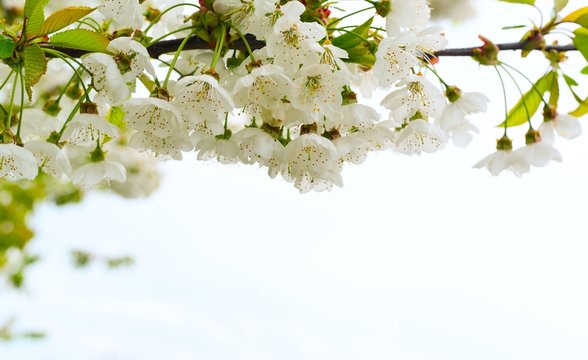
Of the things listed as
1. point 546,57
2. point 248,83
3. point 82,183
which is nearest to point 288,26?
point 248,83

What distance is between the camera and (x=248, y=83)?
669mm

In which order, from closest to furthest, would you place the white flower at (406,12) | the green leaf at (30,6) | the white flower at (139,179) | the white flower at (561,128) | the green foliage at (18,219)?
the green leaf at (30,6) < the white flower at (406,12) < the white flower at (561,128) < the green foliage at (18,219) < the white flower at (139,179)

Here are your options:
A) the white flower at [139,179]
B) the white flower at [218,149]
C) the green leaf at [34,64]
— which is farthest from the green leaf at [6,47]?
the white flower at [139,179]

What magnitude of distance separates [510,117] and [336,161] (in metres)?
0.29

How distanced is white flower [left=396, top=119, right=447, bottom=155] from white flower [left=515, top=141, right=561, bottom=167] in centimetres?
14

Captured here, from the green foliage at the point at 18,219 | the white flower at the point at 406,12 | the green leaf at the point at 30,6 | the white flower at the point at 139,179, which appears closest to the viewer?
the green leaf at the point at 30,6

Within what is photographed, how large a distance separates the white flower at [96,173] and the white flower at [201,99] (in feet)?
0.94

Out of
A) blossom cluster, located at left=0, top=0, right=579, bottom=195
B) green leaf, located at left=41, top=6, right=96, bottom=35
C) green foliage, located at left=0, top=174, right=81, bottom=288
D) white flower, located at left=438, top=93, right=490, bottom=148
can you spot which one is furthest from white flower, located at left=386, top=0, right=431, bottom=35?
green foliage, located at left=0, top=174, right=81, bottom=288

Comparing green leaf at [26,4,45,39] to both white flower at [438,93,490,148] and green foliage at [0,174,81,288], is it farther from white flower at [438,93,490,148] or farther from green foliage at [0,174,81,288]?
green foliage at [0,174,81,288]

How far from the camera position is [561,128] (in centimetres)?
87

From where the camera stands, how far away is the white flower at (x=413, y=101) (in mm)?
731

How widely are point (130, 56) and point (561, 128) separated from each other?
547 millimetres

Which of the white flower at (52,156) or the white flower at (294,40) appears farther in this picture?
the white flower at (52,156)

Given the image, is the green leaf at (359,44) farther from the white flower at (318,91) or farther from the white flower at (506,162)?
the white flower at (506,162)
